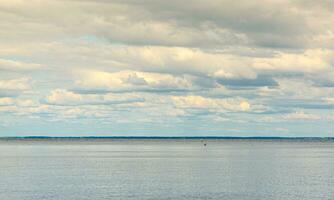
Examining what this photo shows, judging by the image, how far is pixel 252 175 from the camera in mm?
128250

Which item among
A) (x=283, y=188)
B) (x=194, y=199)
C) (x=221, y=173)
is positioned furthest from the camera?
(x=221, y=173)

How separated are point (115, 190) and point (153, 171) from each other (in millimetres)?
42653

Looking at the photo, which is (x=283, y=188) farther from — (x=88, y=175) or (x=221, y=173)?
(x=88, y=175)

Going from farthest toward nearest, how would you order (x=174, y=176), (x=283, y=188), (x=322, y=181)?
(x=174, y=176) < (x=322, y=181) < (x=283, y=188)

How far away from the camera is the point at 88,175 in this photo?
422 feet

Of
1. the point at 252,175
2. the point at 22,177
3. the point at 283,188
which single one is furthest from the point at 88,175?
the point at 283,188

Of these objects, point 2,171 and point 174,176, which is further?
point 2,171

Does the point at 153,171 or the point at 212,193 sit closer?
the point at 212,193

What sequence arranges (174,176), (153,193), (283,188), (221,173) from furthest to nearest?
(221,173) < (174,176) < (283,188) < (153,193)

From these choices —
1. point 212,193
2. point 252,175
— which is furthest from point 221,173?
point 212,193

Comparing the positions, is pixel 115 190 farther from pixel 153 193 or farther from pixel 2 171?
pixel 2 171

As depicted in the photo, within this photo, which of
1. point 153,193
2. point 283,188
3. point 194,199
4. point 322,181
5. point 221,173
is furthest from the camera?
point 221,173

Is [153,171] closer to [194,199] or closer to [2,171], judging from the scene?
[2,171]

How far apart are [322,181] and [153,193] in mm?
38849
